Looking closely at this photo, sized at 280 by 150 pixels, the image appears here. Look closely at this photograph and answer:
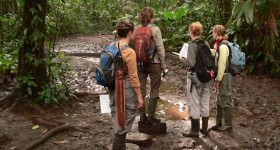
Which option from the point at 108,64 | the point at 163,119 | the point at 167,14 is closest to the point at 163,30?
the point at 167,14

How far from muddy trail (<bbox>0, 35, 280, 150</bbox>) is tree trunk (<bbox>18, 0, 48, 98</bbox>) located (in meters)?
0.53

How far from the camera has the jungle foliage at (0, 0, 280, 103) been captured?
18.0ft

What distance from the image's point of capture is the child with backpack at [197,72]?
563cm

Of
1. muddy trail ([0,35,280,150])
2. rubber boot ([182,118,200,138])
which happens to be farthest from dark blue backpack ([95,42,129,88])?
rubber boot ([182,118,200,138])

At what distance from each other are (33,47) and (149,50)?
8.52ft

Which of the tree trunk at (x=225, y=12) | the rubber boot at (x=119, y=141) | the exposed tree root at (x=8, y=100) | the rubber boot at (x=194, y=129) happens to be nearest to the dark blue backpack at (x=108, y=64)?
the rubber boot at (x=119, y=141)

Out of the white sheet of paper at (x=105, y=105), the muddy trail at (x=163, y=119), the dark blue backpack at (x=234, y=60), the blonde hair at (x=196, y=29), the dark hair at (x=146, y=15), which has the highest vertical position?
the dark hair at (x=146, y=15)

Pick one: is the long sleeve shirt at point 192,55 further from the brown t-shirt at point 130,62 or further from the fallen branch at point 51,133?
the fallen branch at point 51,133

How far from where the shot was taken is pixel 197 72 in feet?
18.6

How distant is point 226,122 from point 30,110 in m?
3.84

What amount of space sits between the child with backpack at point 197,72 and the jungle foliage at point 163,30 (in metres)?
0.88

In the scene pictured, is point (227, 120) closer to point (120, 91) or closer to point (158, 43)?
point (158, 43)

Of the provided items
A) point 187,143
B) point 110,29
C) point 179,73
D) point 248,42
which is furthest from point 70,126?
point 110,29

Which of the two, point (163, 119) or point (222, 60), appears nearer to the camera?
point (222, 60)
